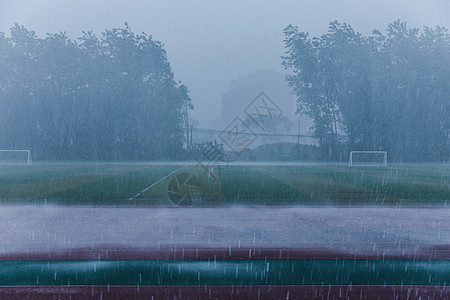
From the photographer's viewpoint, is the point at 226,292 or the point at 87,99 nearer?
the point at 226,292

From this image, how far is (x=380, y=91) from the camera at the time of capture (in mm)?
50906

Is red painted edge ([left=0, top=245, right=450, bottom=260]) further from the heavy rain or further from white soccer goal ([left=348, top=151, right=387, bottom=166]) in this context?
white soccer goal ([left=348, top=151, right=387, bottom=166])

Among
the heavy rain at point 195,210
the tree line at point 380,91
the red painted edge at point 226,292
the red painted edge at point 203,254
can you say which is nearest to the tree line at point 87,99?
the heavy rain at point 195,210

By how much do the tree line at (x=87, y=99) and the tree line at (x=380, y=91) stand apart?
626 inches

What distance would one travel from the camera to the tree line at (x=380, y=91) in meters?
50.4

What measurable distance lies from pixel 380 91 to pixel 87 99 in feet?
98.0

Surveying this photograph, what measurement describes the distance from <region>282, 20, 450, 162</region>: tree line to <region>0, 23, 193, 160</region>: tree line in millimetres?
15912

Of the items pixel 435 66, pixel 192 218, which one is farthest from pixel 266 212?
pixel 435 66

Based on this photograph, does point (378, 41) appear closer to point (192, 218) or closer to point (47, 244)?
point (192, 218)

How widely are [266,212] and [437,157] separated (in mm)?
44577

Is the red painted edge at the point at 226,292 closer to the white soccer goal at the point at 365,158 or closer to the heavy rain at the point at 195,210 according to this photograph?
the heavy rain at the point at 195,210

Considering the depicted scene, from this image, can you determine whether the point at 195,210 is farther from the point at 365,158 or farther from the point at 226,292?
the point at 365,158

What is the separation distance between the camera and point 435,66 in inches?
2050

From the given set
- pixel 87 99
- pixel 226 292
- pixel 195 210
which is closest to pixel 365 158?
pixel 87 99
